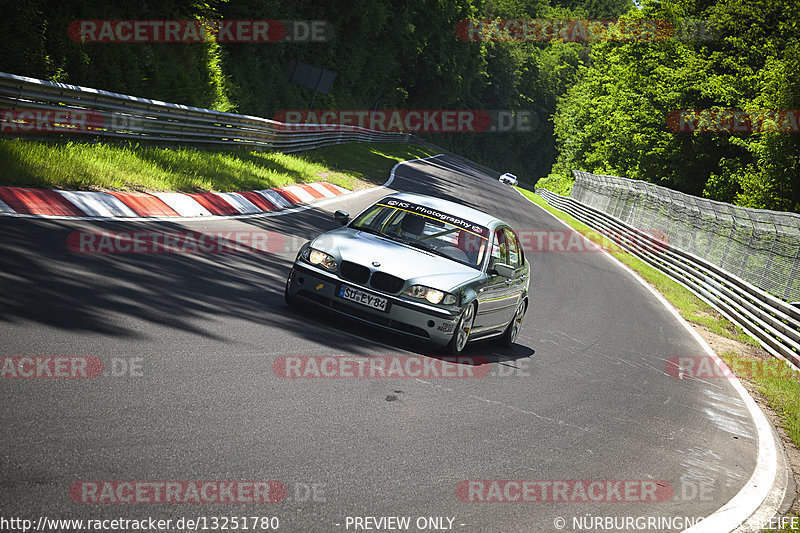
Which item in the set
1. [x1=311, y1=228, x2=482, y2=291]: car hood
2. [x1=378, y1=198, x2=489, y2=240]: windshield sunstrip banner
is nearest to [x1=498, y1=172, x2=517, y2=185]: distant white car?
[x1=378, y1=198, x2=489, y2=240]: windshield sunstrip banner

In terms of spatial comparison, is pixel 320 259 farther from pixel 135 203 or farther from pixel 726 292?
pixel 726 292

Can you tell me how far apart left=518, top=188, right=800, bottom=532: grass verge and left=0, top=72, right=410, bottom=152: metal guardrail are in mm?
11477

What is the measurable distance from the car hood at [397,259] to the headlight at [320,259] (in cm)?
5

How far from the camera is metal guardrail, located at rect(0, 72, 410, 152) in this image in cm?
1266

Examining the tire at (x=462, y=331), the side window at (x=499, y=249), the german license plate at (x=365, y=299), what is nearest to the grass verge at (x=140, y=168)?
the german license plate at (x=365, y=299)

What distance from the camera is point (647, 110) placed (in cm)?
5441

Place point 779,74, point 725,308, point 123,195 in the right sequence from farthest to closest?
1. point 779,74
2. point 725,308
3. point 123,195

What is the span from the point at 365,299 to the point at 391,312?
283 mm

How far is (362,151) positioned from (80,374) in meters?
39.4

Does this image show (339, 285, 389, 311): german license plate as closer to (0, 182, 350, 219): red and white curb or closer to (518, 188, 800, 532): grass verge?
(518, 188, 800, 532): grass verge

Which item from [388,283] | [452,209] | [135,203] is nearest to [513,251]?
[452,209]

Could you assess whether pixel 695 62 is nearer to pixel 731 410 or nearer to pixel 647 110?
pixel 647 110

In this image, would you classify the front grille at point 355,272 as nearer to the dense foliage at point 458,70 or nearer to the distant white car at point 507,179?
the dense foliage at point 458,70

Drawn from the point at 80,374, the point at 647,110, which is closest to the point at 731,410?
the point at 80,374
